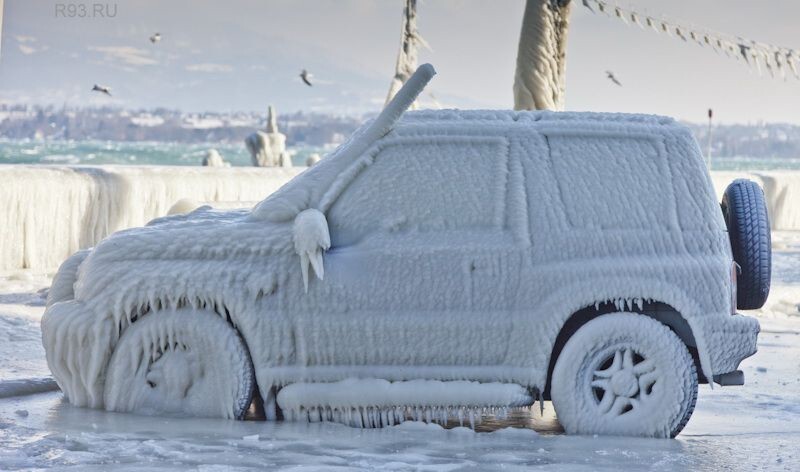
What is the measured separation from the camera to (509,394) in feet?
21.8

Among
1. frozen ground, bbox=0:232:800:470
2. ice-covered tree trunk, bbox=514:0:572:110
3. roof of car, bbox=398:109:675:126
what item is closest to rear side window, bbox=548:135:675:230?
roof of car, bbox=398:109:675:126

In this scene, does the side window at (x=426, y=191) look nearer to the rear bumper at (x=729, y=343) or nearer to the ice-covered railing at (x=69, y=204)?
the rear bumper at (x=729, y=343)

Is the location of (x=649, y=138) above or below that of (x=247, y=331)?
above

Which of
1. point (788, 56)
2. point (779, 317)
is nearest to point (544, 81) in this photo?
point (788, 56)

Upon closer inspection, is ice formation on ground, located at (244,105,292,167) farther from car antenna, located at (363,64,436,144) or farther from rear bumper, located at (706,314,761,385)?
rear bumper, located at (706,314,761,385)

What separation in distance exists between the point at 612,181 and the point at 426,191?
923mm

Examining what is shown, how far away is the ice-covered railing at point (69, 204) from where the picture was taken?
1581 cm

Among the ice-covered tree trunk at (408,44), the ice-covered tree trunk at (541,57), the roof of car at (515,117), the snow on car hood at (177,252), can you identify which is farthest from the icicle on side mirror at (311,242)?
the ice-covered tree trunk at (408,44)

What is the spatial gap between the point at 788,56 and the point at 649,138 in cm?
1071

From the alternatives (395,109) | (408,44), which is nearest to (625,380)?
(395,109)

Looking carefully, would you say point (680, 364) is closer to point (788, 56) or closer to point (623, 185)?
point (623, 185)

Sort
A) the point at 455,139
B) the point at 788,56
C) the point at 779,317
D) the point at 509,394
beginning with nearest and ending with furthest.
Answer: the point at 509,394 < the point at 455,139 < the point at 779,317 < the point at 788,56

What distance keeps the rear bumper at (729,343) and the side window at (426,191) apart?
1162mm

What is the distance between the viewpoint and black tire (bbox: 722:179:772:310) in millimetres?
7180
